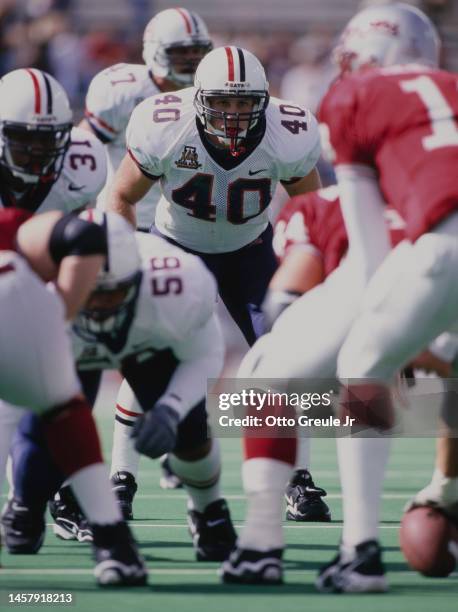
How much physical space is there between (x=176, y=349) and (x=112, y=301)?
329 mm

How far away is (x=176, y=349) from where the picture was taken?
14.4 feet

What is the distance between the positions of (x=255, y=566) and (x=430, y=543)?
0.56 meters

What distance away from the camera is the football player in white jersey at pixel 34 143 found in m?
5.06

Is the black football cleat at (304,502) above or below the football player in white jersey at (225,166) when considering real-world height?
below

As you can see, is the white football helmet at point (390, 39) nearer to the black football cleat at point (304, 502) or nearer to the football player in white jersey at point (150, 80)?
the black football cleat at point (304, 502)

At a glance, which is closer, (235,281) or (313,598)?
(313,598)

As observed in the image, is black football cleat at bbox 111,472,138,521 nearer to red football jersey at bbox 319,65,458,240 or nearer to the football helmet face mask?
the football helmet face mask

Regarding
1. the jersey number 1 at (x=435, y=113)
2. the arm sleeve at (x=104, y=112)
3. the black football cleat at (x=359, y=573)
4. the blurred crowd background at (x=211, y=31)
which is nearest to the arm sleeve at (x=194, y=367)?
the black football cleat at (x=359, y=573)

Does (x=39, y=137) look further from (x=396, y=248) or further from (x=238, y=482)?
(x=238, y=482)

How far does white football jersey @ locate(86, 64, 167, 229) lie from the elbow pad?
10.3ft

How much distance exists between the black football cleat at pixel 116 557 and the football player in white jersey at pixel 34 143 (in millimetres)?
1612

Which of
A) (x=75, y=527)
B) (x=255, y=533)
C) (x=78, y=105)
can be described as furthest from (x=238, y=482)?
(x=78, y=105)

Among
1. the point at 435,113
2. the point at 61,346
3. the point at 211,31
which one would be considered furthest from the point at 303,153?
the point at 211,31

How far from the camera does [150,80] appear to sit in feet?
24.0
